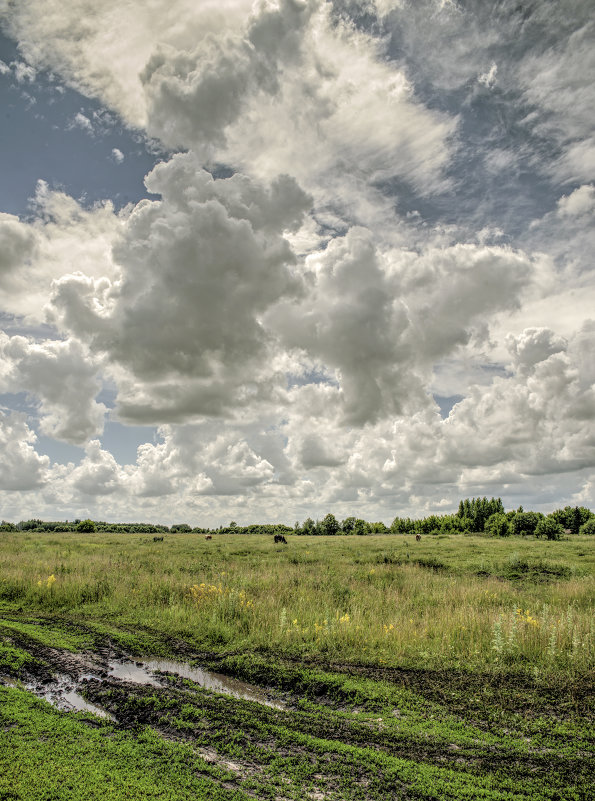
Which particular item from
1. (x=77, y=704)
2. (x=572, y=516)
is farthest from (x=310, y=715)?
(x=572, y=516)

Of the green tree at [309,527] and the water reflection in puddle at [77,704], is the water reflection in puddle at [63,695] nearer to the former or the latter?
the water reflection in puddle at [77,704]

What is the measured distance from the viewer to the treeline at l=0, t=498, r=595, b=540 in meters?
76.2

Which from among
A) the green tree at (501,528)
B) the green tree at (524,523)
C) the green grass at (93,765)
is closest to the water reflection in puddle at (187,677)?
the green grass at (93,765)

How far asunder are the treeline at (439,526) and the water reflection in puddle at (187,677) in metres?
64.9

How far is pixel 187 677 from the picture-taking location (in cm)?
829

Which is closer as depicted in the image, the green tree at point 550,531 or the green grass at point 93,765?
the green grass at point 93,765

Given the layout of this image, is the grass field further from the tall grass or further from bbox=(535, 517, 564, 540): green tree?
bbox=(535, 517, 564, 540): green tree

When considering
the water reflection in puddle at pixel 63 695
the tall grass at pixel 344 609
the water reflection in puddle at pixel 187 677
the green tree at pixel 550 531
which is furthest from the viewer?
the green tree at pixel 550 531

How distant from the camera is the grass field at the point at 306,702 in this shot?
15.8 feet

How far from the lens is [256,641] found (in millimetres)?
10305

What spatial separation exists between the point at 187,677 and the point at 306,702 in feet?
7.88

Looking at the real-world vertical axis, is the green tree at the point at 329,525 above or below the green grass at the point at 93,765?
below

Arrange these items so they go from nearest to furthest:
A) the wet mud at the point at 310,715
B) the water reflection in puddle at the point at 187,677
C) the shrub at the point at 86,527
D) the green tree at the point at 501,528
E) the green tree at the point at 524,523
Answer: the wet mud at the point at 310,715 → the water reflection in puddle at the point at 187,677 → the shrub at the point at 86,527 → the green tree at the point at 524,523 → the green tree at the point at 501,528

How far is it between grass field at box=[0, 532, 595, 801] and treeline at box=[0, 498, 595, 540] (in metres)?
61.3
